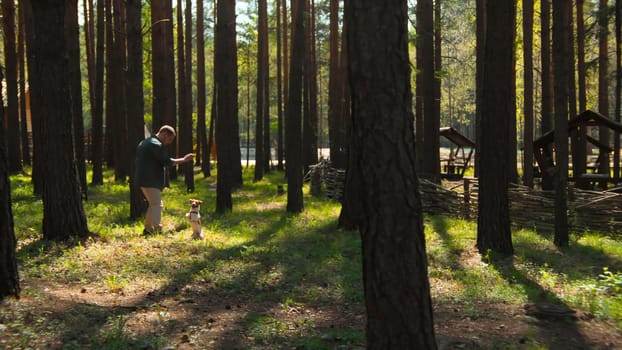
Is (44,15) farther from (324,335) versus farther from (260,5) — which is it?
(260,5)

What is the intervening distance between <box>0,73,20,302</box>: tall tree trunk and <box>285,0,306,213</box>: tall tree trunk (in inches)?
320

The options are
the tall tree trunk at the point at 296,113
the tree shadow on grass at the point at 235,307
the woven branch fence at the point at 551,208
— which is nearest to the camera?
the tree shadow on grass at the point at 235,307

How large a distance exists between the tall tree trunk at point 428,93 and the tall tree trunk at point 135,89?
25.9 ft

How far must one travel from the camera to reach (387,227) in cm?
347

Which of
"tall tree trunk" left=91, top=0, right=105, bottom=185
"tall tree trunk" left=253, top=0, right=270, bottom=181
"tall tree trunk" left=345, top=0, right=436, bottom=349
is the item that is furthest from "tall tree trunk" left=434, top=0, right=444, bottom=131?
"tall tree trunk" left=345, top=0, right=436, bottom=349

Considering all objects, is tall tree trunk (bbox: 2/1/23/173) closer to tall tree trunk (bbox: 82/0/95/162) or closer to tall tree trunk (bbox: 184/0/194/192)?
tall tree trunk (bbox: 82/0/95/162)

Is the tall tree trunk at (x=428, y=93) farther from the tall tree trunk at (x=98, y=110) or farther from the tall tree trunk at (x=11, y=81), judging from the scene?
the tall tree trunk at (x=11, y=81)

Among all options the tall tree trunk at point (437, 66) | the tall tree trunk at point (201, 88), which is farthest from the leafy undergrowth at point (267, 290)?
the tall tree trunk at point (201, 88)

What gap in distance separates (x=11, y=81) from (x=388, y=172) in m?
19.0

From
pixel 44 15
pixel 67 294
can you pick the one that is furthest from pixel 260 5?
pixel 67 294

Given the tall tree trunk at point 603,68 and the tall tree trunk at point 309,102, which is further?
the tall tree trunk at point 309,102

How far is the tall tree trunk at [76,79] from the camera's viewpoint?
543 inches

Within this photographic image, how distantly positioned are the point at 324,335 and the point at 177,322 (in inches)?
58.2

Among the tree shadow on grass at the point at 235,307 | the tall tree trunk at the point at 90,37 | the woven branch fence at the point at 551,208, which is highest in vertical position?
the tall tree trunk at the point at 90,37
